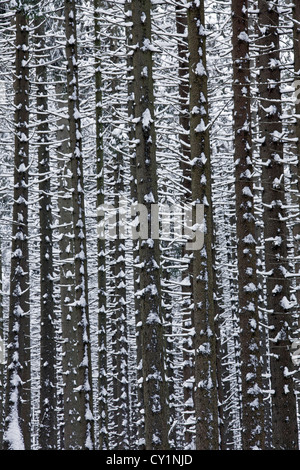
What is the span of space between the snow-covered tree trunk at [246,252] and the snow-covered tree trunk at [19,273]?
4.49 metres

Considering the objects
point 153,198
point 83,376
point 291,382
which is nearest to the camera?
point 153,198

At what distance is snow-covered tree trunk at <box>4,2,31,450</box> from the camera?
12438mm

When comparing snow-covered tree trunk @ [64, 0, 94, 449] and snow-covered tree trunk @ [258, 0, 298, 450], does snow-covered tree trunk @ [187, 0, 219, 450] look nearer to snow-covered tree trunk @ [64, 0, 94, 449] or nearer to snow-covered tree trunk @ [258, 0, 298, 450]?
snow-covered tree trunk @ [258, 0, 298, 450]

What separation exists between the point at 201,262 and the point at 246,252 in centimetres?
146

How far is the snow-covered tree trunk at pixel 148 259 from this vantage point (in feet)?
31.8

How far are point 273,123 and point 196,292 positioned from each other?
494 centimetres

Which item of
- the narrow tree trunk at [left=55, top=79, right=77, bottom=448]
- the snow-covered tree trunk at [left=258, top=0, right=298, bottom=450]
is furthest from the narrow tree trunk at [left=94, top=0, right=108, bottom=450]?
the snow-covered tree trunk at [left=258, top=0, right=298, bottom=450]

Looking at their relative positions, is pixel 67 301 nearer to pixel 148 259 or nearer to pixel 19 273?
pixel 19 273

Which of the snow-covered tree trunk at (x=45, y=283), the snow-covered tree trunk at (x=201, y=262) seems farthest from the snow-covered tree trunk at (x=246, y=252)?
the snow-covered tree trunk at (x=45, y=283)

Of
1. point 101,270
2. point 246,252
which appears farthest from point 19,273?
point 246,252

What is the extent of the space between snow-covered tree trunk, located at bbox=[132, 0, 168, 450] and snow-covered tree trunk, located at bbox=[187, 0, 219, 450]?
0.61m
